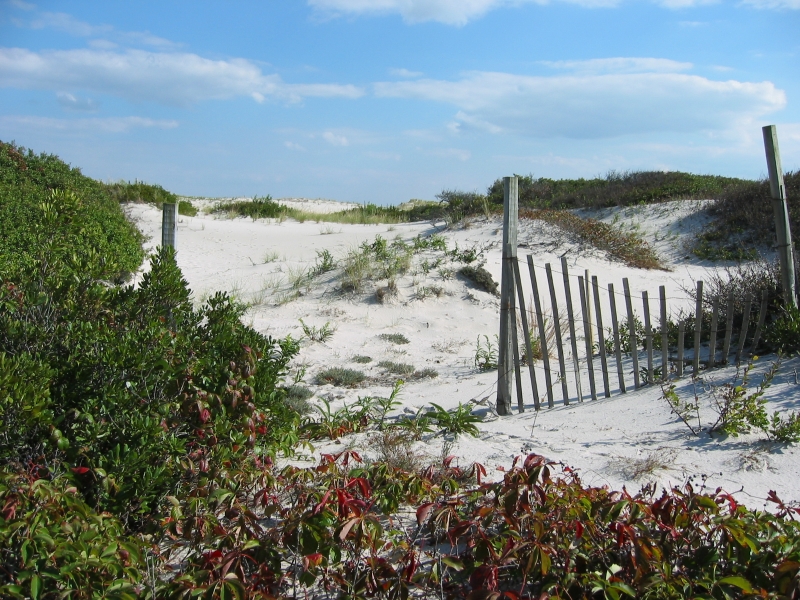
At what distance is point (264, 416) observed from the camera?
3.72 metres

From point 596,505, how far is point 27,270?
3.31 m

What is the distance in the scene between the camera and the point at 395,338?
29.7 ft

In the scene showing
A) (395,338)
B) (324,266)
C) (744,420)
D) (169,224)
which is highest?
(169,224)

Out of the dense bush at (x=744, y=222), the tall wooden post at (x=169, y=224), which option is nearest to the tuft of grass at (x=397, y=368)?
the tall wooden post at (x=169, y=224)

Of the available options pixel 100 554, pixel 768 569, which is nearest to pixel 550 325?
pixel 768 569

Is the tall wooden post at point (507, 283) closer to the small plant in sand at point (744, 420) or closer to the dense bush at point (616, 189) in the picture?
the small plant in sand at point (744, 420)

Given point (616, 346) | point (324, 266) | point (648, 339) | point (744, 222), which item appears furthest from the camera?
point (744, 222)

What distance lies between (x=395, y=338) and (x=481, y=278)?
2697 mm

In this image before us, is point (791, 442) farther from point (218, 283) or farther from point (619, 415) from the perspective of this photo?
point (218, 283)

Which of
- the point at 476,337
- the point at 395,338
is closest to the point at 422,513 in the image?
the point at 395,338

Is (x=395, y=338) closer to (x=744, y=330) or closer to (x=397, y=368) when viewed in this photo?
(x=397, y=368)

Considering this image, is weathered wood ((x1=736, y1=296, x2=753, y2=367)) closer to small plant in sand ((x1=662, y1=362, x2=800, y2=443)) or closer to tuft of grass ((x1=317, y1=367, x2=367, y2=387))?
small plant in sand ((x1=662, y1=362, x2=800, y2=443))

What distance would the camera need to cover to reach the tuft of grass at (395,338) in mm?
8978

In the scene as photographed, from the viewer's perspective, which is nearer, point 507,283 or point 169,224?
point 507,283
